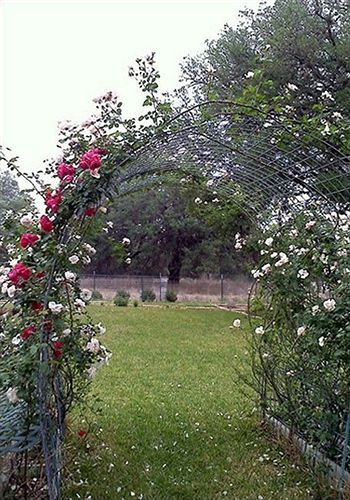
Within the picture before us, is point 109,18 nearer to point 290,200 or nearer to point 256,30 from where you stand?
point 290,200

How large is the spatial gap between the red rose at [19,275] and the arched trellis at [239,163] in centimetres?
42

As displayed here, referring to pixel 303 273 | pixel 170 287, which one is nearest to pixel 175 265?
pixel 170 287

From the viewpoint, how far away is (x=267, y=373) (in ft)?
10.6

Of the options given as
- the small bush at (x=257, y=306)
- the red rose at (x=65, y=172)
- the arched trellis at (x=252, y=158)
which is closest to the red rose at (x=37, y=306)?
the red rose at (x=65, y=172)

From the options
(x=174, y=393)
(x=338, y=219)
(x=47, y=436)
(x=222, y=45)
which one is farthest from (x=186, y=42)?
(x=47, y=436)

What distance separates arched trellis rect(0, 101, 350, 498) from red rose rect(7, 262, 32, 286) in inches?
16.7

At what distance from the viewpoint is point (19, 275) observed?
1811mm

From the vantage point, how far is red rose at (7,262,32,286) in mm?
1808

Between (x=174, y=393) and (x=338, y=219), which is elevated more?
(x=338, y=219)

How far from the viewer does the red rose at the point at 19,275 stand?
1.81 meters

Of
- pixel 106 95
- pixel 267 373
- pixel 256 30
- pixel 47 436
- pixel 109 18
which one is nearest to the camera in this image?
pixel 47 436

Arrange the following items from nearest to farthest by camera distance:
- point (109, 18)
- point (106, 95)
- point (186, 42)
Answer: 1. point (106, 95)
2. point (109, 18)
3. point (186, 42)

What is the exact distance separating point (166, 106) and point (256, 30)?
24.7 feet

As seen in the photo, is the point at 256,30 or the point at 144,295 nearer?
the point at 256,30
